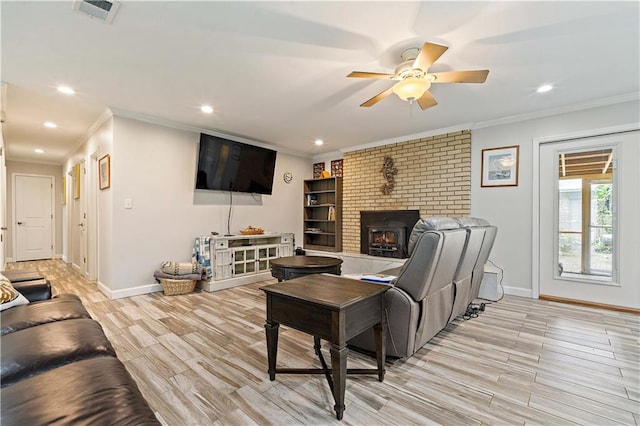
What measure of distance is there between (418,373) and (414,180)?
3350 mm

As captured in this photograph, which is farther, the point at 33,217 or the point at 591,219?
the point at 33,217

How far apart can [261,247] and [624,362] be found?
13.7 feet

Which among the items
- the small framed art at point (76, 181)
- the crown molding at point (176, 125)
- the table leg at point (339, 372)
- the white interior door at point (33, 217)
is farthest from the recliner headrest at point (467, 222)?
the white interior door at point (33, 217)

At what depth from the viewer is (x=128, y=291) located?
375cm

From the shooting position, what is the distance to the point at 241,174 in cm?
486

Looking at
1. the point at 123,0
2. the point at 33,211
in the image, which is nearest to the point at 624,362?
the point at 123,0

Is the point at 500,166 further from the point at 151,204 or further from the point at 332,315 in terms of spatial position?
the point at 151,204

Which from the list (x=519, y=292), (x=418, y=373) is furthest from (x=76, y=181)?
(x=519, y=292)

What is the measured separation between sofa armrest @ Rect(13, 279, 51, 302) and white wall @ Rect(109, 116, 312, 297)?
154 centimetres

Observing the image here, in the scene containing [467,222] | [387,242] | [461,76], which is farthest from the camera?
[387,242]

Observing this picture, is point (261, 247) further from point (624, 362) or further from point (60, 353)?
point (624, 362)

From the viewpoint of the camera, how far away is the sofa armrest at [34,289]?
2.06 meters

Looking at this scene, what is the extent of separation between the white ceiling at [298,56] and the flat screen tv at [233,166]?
60 cm

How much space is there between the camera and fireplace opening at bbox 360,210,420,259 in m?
4.81
